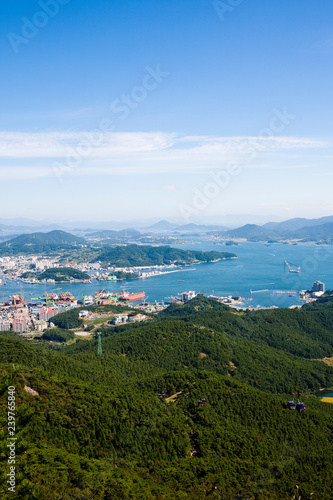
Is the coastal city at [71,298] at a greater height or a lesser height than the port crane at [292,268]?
lesser

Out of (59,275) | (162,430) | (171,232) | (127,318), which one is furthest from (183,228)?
(162,430)

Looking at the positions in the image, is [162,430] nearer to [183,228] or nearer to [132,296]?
[132,296]

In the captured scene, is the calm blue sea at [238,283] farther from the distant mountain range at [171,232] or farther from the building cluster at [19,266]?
the distant mountain range at [171,232]

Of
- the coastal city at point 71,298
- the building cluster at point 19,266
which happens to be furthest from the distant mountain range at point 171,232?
the coastal city at point 71,298

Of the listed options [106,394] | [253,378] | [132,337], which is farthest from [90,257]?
[106,394]

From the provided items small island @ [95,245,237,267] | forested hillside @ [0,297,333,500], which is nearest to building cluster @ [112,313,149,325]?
forested hillside @ [0,297,333,500]

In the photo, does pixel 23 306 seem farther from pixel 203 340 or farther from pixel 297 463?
pixel 297 463
